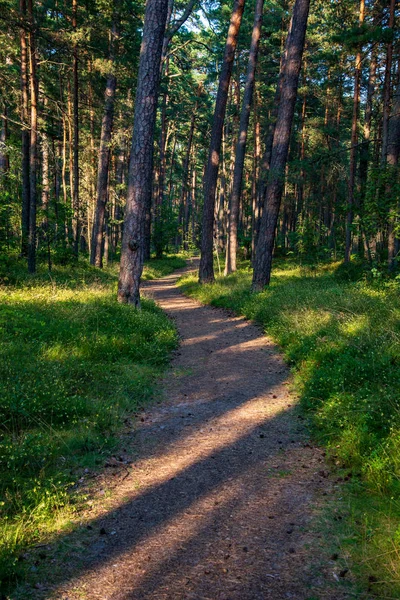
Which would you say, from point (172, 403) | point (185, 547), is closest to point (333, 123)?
point (172, 403)

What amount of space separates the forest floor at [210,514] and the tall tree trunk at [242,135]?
46.2ft

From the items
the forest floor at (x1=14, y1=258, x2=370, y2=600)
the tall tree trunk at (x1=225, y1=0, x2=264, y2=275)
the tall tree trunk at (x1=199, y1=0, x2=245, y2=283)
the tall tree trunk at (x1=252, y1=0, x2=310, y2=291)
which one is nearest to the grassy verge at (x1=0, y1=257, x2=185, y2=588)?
the forest floor at (x1=14, y1=258, x2=370, y2=600)

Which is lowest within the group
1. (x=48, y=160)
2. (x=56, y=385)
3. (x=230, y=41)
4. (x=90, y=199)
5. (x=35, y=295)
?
(x=56, y=385)

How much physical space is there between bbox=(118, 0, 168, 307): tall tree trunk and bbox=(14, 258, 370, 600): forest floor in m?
4.91

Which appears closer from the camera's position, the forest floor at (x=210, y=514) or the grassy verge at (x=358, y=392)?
the forest floor at (x=210, y=514)

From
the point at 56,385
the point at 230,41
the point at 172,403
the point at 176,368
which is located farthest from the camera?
the point at 230,41

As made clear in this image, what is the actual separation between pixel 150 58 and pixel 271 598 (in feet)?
34.7

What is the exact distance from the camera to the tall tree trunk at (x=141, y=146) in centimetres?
941

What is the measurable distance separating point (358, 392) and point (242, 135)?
16469 millimetres

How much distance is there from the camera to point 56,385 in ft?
16.5

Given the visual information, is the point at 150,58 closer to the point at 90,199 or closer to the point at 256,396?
the point at 256,396

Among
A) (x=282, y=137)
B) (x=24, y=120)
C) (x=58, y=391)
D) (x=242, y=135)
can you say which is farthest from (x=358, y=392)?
(x=242, y=135)

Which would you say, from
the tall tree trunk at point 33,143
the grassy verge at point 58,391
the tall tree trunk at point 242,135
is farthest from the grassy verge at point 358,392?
the tall tree trunk at point 242,135

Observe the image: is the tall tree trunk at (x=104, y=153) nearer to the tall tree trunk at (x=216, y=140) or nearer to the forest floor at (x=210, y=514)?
the tall tree trunk at (x=216, y=140)
